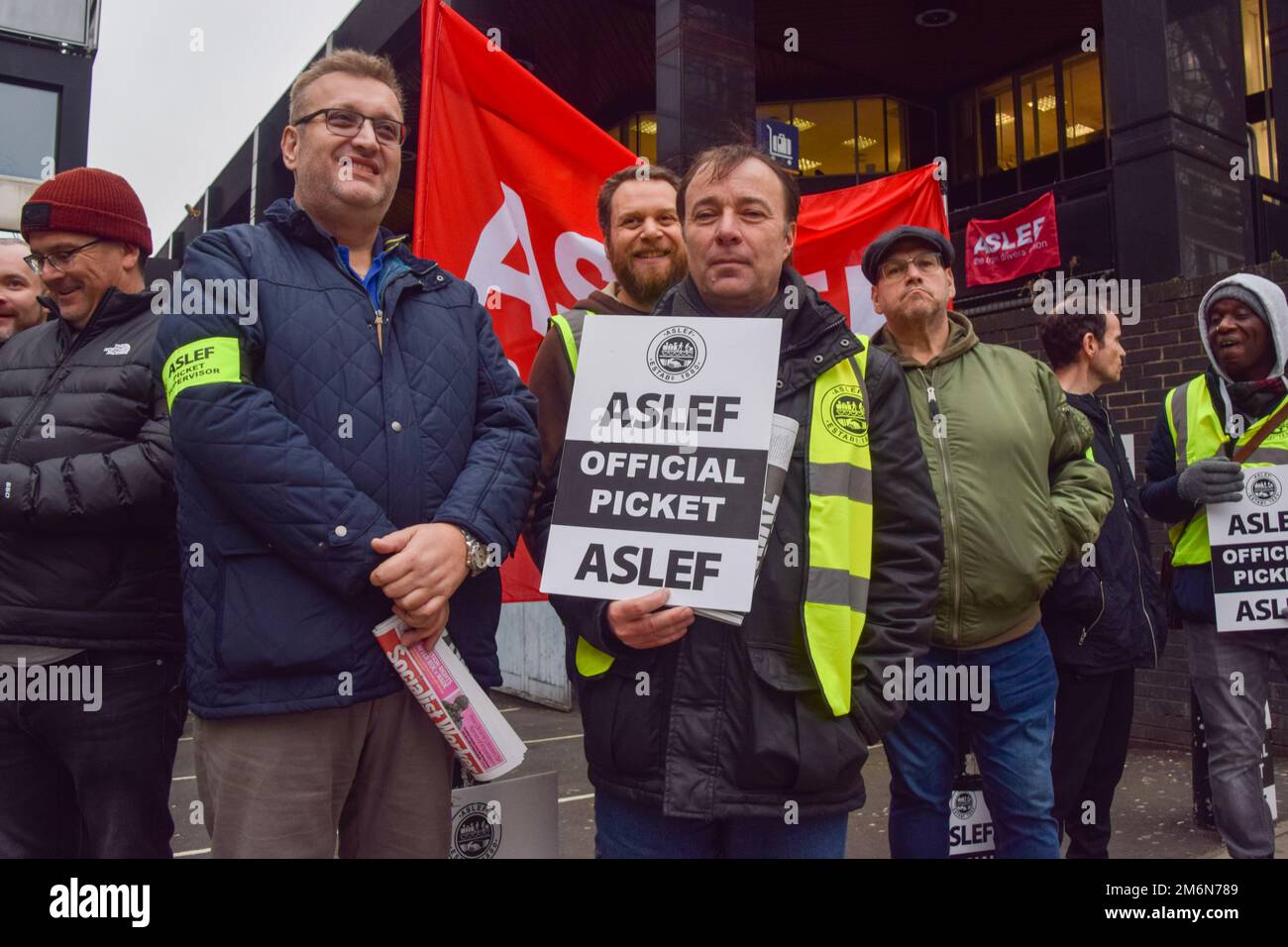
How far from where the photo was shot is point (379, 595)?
81.6 inches

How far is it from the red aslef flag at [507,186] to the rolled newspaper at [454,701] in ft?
4.81

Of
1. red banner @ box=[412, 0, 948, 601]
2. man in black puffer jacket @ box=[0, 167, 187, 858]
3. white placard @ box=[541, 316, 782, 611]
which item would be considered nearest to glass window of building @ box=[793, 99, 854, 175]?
red banner @ box=[412, 0, 948, 601]

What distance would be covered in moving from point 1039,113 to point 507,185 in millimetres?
16413

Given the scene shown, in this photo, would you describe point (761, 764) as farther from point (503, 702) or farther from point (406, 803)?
point (503, 702)

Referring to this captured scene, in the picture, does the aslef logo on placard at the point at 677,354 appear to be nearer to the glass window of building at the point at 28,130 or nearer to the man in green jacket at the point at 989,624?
the man in green jacket at the point at 989,624

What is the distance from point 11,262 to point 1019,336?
654 cm

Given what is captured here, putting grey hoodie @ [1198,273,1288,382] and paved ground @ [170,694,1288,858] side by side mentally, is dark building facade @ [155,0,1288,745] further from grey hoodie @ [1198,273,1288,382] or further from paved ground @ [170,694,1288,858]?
grey hoodie @ [1198,273,1288,382]

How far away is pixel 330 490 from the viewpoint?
1988 mm

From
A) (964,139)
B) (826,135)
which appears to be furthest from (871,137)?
(964,139)

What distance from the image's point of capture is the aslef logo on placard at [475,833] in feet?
7.22

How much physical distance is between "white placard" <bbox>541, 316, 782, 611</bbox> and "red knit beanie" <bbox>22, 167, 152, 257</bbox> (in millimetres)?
1560

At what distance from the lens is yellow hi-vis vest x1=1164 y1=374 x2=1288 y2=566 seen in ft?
11.7

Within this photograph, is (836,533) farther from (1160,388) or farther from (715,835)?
(1160,388)

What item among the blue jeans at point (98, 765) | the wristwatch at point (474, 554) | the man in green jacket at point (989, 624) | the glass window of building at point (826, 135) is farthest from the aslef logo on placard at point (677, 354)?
the glass window of building at point (826, 135)
